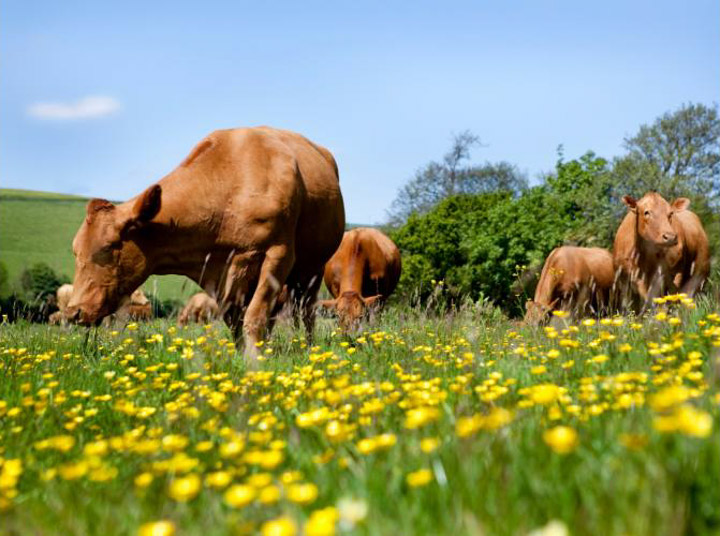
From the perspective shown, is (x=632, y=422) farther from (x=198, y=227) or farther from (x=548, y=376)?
(x=198, y=227)

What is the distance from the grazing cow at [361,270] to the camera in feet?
37.2

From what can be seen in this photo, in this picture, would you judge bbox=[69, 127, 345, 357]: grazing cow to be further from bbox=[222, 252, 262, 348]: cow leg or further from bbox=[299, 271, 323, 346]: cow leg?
bbox=[299, 271, 323, 346]: cow leg

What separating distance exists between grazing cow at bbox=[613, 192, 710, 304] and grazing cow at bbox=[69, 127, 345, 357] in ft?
19.9

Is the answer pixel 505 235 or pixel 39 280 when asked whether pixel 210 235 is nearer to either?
pixel 505 235

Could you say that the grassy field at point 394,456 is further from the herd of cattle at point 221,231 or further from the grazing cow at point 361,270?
the grazing cow at point 361,270

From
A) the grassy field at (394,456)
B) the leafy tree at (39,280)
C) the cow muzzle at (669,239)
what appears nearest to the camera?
the grassy field at (394,456)

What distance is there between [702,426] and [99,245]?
6003mm

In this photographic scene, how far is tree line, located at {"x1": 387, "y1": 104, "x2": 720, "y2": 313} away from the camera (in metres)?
27.5

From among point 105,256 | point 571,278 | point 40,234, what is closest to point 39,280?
point 40,234

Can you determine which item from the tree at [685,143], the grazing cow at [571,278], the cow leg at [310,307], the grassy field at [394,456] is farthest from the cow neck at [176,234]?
the tree at [685,143]

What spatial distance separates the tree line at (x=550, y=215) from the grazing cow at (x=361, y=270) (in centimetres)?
760

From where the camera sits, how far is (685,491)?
72.9 inches

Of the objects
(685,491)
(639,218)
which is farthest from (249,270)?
(639,218)

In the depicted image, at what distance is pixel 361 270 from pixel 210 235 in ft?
19.4
